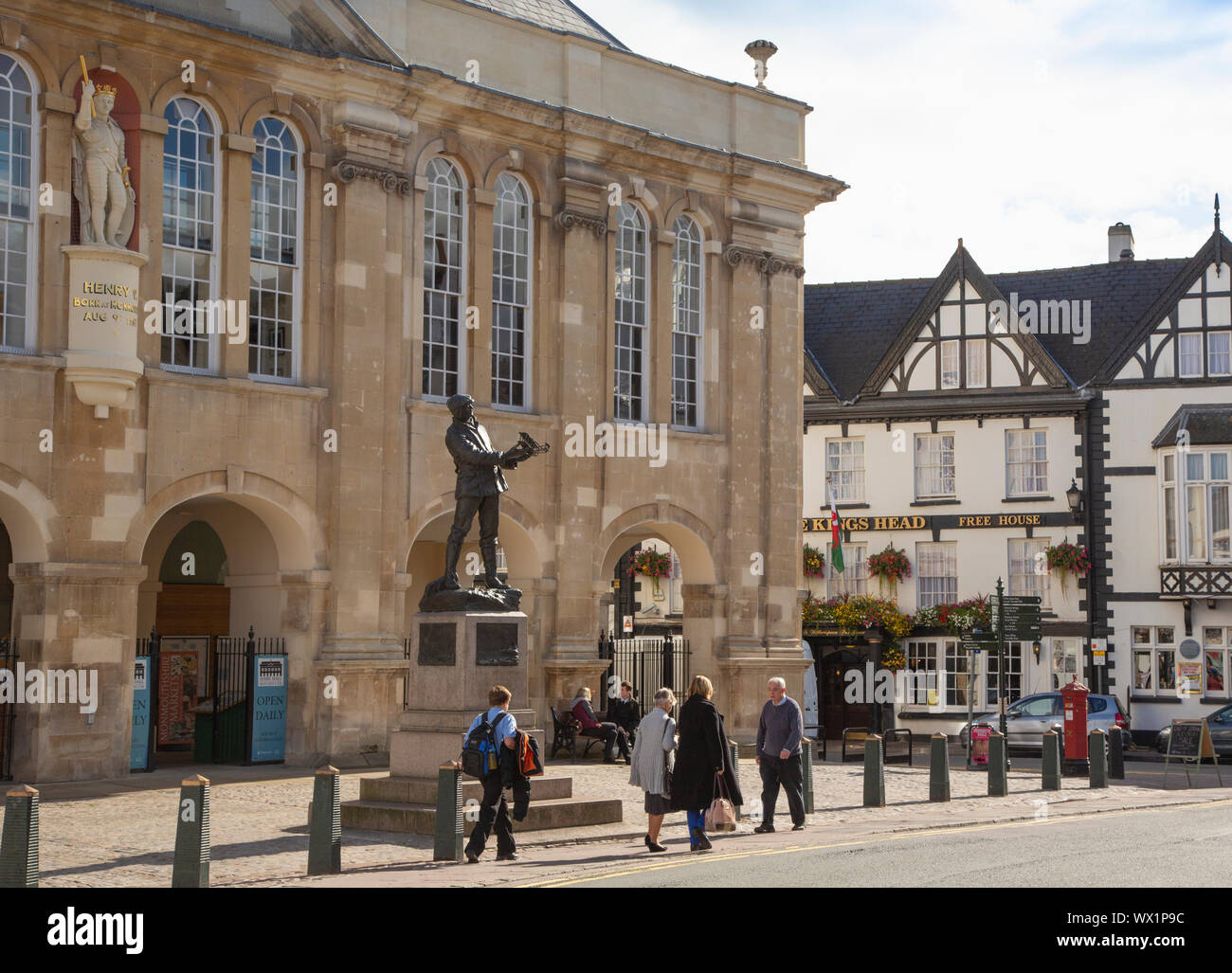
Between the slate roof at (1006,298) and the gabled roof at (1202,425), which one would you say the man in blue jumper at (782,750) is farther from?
the slate roof at (1006,298)

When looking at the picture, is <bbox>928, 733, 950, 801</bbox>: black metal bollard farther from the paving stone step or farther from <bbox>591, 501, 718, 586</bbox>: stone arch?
<bbox>591, 501, 718, 586</bbox>: stone arch

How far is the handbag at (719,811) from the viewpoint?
15242 mm

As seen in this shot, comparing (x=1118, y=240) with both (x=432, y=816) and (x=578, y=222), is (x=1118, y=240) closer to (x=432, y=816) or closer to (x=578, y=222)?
(x=578, y=222)

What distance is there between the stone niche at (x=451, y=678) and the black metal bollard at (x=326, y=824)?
289cm

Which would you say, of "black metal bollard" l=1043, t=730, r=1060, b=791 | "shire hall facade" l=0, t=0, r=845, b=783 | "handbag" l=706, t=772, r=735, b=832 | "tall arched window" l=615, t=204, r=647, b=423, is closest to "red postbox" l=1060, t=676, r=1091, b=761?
"black metal bollard" l=1043, t=730, r=1060, b=791

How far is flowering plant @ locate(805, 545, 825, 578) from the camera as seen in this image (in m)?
42.6

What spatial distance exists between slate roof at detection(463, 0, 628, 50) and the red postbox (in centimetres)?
1360

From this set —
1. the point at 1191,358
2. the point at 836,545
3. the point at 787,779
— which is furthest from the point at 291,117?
the point at 1191,358

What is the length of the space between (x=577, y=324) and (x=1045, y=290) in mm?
20470

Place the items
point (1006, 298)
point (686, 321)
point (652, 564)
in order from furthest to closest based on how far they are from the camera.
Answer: point (652, 564) → point (1006, 298) → point (686, 321)

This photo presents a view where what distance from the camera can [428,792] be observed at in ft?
52.5

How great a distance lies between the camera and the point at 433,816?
15.3 meters

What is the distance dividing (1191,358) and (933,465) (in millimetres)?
6800
